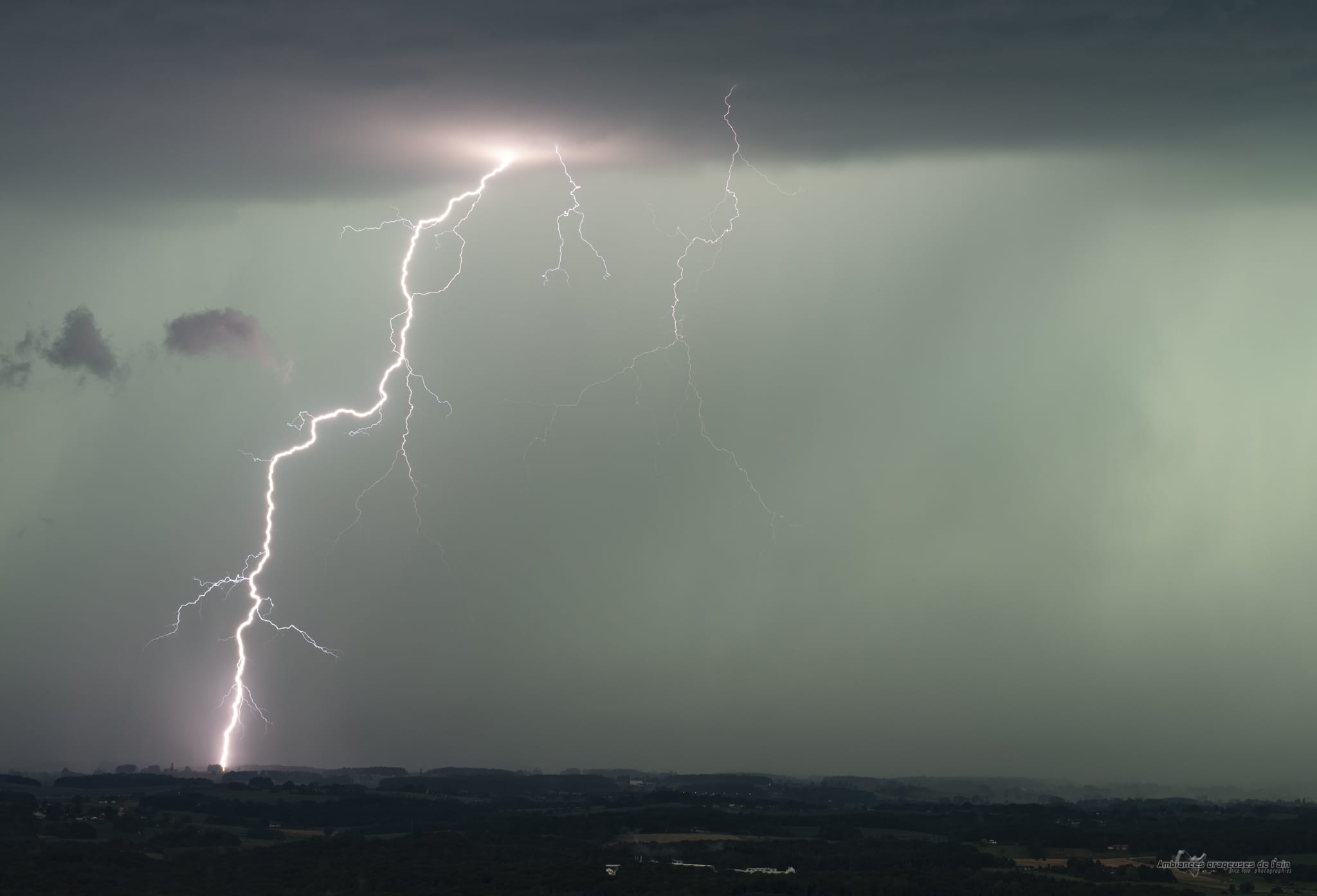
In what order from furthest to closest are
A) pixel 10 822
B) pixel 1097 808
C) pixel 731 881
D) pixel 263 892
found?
1. pixel 1097 808
2. pixel 10 822
3. pixel 731 881
4. pixel 263 892

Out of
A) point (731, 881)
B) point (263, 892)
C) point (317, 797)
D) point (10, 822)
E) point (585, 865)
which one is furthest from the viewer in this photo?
point (317, 797)

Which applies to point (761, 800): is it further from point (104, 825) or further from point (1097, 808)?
point (104, 825)

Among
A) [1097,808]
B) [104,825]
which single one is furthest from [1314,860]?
[104,825]

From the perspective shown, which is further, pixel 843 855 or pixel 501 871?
pixel 843 855

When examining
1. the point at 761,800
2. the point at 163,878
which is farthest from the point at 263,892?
the point at 761,800

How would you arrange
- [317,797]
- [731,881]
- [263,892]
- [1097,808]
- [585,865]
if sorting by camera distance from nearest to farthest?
1. [263,892]
2. [731,881]
3. [585,865]
4. [317,797]
5. [1097,808]

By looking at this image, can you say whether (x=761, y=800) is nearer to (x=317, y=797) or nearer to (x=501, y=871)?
(x=317, y=797)

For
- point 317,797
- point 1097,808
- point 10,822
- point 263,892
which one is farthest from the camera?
point 1097,808

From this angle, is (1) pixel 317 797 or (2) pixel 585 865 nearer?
(2) pixel 585 865
